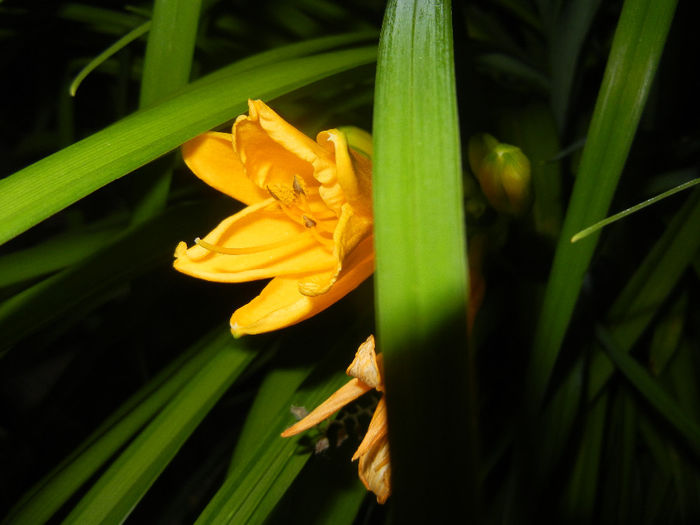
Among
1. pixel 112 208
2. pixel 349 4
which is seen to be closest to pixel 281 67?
pixel 349 4

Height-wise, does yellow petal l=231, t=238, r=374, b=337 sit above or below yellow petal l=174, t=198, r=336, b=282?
below

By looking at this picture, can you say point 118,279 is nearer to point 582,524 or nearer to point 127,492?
point 127,492

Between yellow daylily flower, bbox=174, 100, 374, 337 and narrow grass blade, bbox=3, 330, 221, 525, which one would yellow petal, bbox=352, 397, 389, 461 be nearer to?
yellow daylily flower, bbox=174, 100, 374, 337

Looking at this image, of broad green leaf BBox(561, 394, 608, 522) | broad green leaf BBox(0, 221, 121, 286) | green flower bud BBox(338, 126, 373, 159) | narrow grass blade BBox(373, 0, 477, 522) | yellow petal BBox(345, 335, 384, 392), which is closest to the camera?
narrow grass blade BBox(373, 0, 477, 522)

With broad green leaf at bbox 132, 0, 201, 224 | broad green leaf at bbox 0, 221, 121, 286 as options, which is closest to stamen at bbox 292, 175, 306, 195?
broad green leaf at bbox 132, 0, 201, 224

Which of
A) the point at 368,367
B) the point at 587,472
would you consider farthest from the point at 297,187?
the point at 587,472
